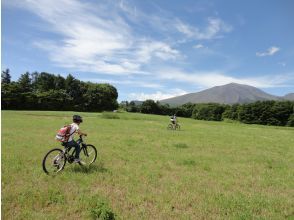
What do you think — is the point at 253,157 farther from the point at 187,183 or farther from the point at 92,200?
the point at 92,200

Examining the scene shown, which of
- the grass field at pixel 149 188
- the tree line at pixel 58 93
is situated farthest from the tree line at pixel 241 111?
the grass field at pixel 149 188

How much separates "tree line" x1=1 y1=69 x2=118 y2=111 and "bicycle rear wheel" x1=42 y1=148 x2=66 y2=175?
91395 millimetres

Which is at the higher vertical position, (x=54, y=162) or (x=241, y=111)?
(x=241, y=111)

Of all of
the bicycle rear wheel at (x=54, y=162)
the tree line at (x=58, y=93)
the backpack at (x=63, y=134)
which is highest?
the tree line at (x=58, y=93)

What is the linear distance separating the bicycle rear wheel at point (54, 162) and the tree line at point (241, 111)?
4262 inches

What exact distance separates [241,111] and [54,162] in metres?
117

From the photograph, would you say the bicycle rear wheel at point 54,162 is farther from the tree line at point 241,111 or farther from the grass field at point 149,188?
the tree line at point 241,111

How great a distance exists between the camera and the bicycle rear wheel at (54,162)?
10.2m

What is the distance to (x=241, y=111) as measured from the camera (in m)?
119

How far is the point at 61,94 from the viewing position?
10756 centimetres

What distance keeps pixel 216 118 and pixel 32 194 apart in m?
128

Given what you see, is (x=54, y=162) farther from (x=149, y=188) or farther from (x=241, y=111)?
(x=241, y=111)

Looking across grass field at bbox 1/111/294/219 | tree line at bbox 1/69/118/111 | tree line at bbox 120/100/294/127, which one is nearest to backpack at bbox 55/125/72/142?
grass field at bbox 1/111/294/219

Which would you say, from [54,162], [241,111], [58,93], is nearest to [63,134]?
[54,162]
